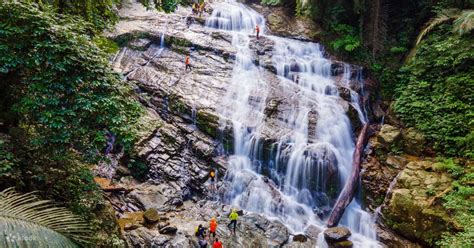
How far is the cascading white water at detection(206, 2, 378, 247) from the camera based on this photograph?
11.7 m

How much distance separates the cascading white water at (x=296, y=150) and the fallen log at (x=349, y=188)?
36 centimetres

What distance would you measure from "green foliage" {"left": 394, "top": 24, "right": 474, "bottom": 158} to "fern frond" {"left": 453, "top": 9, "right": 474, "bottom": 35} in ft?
2.13

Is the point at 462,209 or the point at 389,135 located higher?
the point at 389,135

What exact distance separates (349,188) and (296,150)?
2.68 m

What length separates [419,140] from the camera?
12492 millimetres

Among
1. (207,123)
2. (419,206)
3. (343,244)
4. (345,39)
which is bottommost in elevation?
(343,244)

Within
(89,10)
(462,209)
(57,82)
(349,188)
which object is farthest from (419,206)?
(89,10)

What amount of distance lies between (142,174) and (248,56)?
9.75 meters

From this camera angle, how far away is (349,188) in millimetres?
12070

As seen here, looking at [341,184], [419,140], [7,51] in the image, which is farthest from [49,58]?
[419,140]

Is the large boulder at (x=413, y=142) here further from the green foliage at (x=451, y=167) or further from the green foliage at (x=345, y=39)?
the green foliage at (x=345, y=39)

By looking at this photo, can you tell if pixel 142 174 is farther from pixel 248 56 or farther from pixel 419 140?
pixel 419 140

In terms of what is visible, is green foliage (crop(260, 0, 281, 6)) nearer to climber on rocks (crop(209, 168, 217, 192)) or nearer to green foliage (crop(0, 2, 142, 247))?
climber on rocks (crop(209, 168, 217, 192))

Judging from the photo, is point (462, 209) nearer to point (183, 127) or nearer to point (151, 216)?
point (151, 216)
